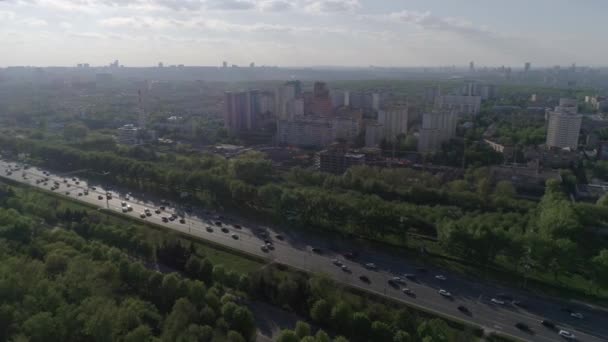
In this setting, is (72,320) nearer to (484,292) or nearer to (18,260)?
(18,260)

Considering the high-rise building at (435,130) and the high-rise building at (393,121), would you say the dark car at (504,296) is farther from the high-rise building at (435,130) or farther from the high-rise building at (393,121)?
the high-rise building at (393,121)

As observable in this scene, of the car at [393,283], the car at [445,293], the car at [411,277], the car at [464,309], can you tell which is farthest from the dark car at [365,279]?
the car at [464,309]

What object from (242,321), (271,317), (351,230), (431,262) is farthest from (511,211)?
(242,321)

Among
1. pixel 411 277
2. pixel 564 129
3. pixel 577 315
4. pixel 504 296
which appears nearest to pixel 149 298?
pixel 411 277

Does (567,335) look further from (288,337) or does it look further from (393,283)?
(288,337)

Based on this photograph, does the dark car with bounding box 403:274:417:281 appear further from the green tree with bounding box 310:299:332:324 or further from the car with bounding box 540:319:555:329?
the green tree with bounding box 310:299:332:324
